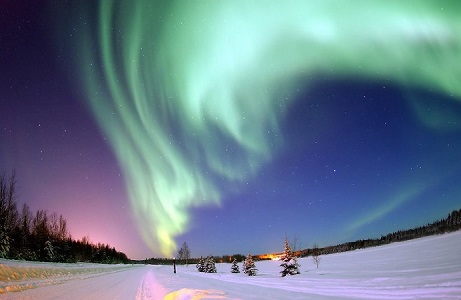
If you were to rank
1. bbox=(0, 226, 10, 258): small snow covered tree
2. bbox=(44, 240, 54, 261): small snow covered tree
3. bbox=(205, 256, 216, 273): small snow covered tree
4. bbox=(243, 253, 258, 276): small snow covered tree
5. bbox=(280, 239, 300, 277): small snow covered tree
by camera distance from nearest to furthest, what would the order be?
bbox=(0, 226, 10, 258): small snow covered tree, bbox=(280, 239, 300, 277): small snow covered tree, bbox=(243, 253, 258, 276): small snow covered tree, bbox=(44, 240, 54, 261): small snow covered tree, bbox=(205, 256, 216, 273): small snow covered tree

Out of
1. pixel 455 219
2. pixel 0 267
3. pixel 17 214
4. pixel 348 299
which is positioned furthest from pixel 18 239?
pixel 455 219

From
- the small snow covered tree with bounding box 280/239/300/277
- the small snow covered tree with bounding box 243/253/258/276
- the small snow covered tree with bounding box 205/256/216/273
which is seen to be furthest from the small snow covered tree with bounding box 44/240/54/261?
the small snow covered tree with bounding box 280/239/300/277

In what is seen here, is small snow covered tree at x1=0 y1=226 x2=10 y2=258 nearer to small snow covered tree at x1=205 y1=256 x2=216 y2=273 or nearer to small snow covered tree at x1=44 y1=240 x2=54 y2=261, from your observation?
small snow covered tree at x1=44 y1=240 x2=54 y2=261

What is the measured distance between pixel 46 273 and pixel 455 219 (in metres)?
149

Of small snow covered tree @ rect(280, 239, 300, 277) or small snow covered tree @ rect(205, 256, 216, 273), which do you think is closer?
small snow covered tree @ rect(280, 239, 300, 277)

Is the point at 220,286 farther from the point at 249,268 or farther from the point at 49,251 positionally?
the point at 49,251

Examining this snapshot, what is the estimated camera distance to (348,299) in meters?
9.70

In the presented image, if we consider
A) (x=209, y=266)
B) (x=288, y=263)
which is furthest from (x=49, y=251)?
(x=288, y=263)

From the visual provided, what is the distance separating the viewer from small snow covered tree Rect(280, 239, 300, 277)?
39188mm

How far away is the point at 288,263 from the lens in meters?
40.0

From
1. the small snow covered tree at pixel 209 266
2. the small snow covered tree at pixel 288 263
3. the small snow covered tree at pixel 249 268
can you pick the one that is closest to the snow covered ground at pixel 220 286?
the small snow covered tree at pixel 288 263

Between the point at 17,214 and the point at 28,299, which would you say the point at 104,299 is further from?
the point at 17,214

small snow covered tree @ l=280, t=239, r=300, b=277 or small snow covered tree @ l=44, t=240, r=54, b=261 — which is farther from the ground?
small snow covered tree @ l=44, t=240, r=54, b=261

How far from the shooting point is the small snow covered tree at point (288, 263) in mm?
39188
